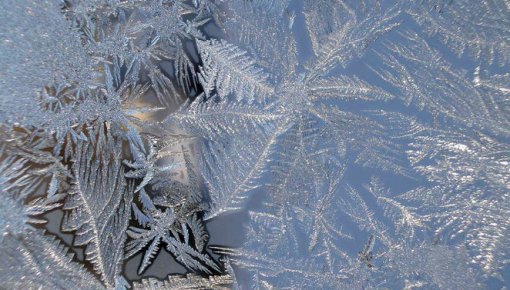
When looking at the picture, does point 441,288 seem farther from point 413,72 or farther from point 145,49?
point 145,49

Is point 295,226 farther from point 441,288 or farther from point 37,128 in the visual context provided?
point 37,128

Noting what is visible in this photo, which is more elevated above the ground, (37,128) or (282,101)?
(282,101)

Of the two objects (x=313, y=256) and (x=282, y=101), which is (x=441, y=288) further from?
(x=282, y=101)

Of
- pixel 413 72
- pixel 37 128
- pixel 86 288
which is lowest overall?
pixel 86 288

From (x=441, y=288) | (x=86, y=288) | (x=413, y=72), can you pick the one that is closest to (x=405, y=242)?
(x=441, y=288)

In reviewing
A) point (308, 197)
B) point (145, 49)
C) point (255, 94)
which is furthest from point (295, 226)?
point (145, 49)

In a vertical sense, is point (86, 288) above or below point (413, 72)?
below

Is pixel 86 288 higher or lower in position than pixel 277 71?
lower

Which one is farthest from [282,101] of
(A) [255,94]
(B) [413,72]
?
(B) [413,72]
